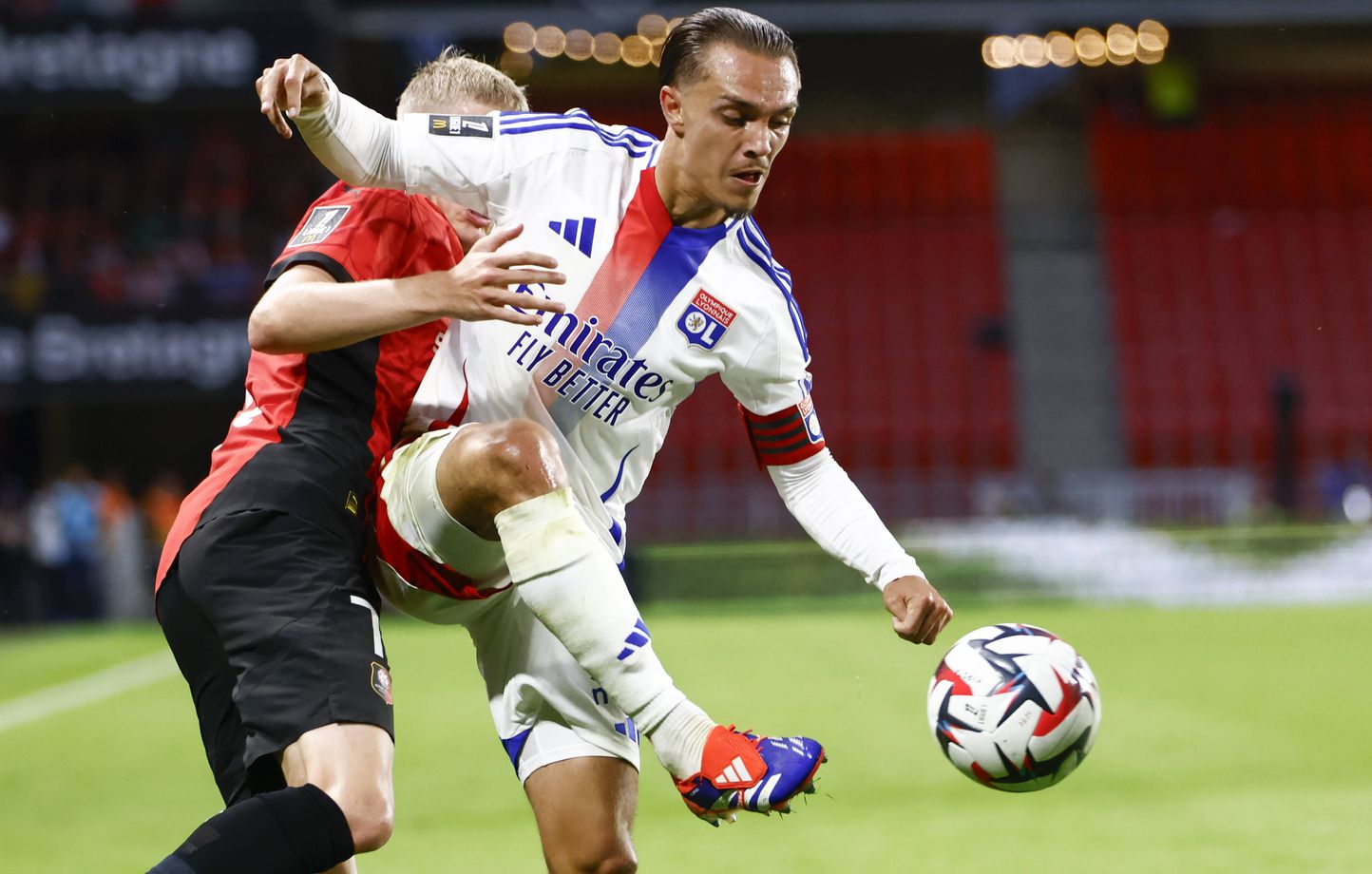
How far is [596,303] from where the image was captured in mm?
3660

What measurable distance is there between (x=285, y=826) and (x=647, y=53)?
1985 cm

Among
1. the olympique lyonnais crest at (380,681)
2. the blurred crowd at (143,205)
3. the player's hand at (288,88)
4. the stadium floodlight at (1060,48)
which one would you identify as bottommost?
the olympique lyonnais crest at (380,681)

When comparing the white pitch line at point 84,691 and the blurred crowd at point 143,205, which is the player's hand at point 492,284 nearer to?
the white pitch line at point 84,691

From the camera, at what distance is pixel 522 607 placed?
3.88 metres

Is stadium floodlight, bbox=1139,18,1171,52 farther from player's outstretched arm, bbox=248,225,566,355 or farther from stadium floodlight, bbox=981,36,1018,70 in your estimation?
player's outstretched arm, bbox=248,225,566,355

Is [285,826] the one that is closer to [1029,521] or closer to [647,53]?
[1029,521]

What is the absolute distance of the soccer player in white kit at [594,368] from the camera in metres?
3.28

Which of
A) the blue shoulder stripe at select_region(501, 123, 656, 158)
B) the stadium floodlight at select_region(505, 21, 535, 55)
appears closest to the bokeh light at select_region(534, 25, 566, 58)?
the stadium floodlight at select_region(505, 21, 535, 55)

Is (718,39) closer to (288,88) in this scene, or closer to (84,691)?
(288,88)

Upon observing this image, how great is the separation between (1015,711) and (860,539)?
539mm

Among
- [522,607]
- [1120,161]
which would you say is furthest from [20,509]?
[522,607]

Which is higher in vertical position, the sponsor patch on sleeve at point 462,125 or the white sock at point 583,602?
the sponsor patch on sleeve at point 462,125

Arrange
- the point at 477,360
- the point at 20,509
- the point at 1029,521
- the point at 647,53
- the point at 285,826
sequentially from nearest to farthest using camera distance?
the point at 285,826
the point at 477,360
the point at 1029,521
the point at 20,509
the point at 647,53

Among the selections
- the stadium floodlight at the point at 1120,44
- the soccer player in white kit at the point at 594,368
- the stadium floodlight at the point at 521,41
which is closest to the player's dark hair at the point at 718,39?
the soccer player in white kit at the point at 594,368
